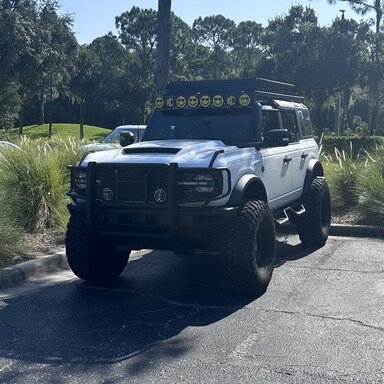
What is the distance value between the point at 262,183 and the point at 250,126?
0.88 meters

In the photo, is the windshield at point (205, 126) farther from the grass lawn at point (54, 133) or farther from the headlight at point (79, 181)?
Result: the grass lawn at point (54, 133)

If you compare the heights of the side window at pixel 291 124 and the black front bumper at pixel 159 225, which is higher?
the side window at pixel 291 124

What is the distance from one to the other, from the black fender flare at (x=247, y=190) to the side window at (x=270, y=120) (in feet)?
3.34

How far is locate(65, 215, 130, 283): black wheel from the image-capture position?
7.08 meters

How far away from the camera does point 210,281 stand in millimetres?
7598

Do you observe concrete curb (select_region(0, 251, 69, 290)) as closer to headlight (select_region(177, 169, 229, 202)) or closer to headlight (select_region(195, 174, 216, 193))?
headlight (select_region(177, 169, 229, 202))

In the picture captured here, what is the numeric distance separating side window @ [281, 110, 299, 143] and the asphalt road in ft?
5.74

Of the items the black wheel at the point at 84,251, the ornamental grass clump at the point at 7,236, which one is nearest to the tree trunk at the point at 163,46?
the ornamental grass clump at the point at 7,236

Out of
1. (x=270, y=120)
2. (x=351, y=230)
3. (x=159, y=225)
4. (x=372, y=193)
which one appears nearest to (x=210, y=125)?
(x=270, y=120)

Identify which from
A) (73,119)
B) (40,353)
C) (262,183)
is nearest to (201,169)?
(262,183)

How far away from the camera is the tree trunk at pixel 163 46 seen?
1323 cm

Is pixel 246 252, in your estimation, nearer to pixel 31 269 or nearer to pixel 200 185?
pixel 200 185

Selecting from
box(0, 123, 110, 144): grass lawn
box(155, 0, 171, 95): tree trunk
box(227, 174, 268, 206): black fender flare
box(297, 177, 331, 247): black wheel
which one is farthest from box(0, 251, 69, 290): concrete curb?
box(155, 0, 171, 95): tree trunk

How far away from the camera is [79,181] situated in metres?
6.98
